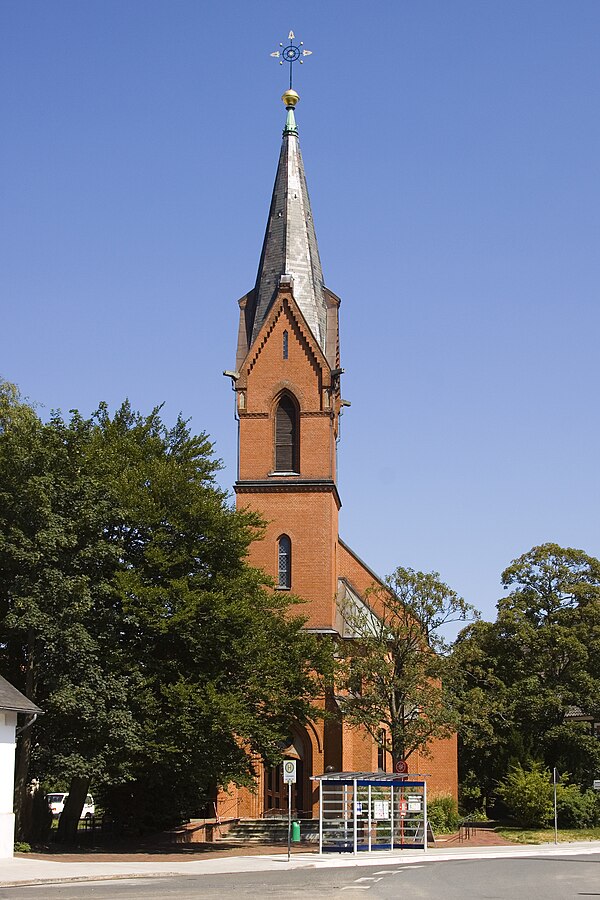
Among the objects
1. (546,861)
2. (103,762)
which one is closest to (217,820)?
(103,762)

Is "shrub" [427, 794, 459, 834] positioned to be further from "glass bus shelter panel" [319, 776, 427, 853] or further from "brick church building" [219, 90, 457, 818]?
"glass bus shelter panel" [319, 776, 427, 853]

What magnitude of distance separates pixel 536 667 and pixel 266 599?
908 inches

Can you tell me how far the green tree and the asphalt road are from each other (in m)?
11.0

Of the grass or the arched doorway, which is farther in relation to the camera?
the arched doorway

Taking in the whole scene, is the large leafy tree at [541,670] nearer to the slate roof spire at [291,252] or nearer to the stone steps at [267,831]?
the stone steps at [267,831]

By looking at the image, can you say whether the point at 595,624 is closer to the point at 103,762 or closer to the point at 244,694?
the point at 244,694

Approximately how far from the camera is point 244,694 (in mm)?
34625

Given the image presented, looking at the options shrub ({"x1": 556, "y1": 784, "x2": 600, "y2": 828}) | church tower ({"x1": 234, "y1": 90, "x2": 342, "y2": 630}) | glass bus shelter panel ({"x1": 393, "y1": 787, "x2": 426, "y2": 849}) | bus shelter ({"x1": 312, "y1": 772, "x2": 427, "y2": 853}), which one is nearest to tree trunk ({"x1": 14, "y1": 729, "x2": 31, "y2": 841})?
bus shelter ({"x1": 312, "y1": 772, "x2": 427, "y2": 853})

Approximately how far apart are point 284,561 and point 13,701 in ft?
59.7

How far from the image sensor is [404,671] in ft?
129

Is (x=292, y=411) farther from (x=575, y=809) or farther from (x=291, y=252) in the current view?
(x=575, y=809)

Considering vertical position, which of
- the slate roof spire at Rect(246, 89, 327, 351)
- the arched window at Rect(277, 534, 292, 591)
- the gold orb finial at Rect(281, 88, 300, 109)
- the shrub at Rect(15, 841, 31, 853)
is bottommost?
the shrub at Rect(15, 841, 31, 853)

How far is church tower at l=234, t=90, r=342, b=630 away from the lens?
45.4 meters

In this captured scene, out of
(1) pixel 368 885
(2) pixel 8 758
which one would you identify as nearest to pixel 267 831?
(2) pixel 8 758
